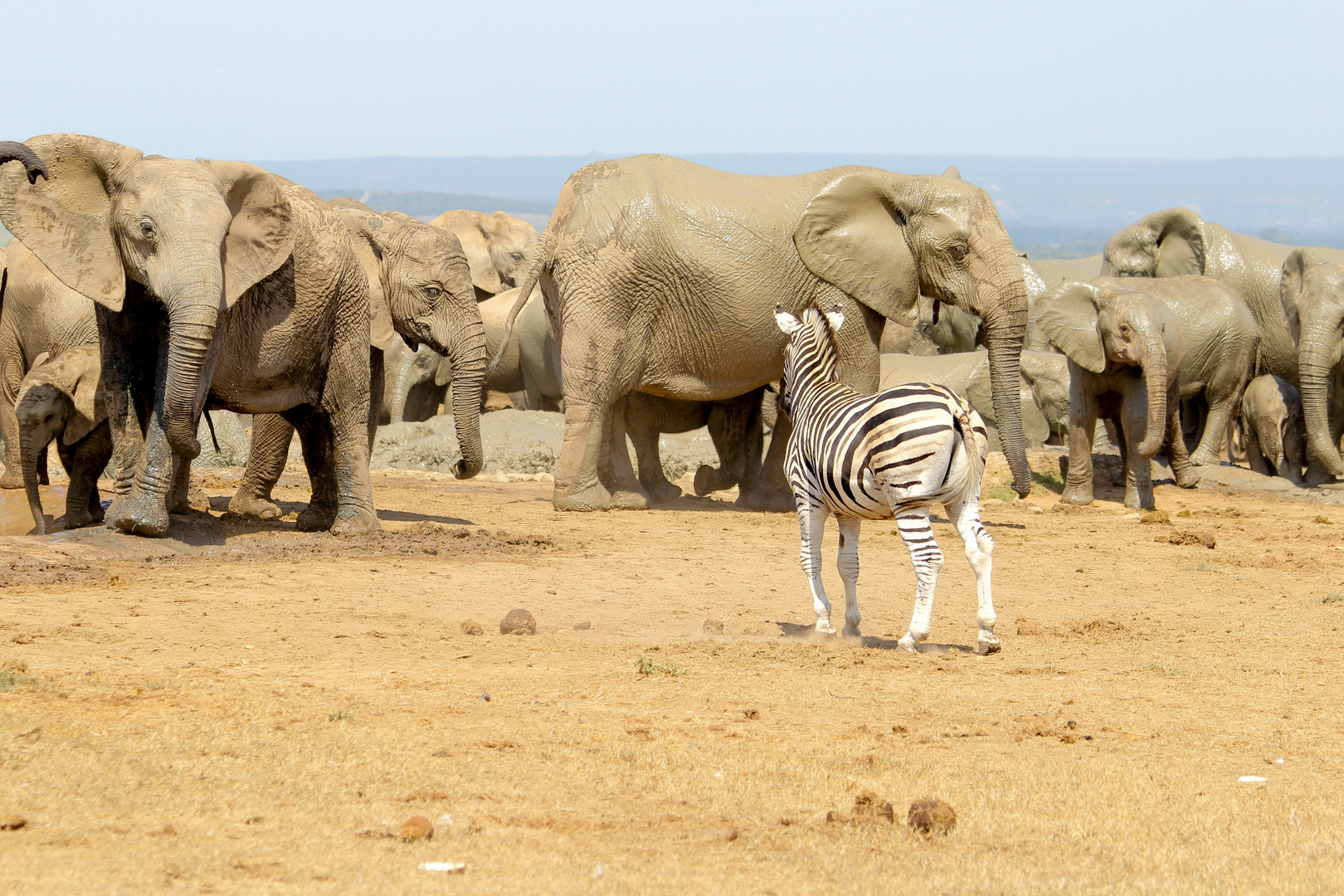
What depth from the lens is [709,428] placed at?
15.7 meters

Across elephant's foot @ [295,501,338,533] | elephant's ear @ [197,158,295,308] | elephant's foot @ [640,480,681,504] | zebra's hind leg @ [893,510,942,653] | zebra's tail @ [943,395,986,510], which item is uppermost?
elephant's ear @ [197,158,295,308]

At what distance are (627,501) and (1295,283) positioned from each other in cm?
828

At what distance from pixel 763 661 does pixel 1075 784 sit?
7.70 ft

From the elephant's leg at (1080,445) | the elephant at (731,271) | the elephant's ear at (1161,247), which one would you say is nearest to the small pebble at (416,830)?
the elephant at (731,271)

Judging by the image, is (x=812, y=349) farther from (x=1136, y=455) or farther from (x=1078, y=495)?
(x=1078, y=495)

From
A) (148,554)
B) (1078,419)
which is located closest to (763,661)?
(148,554)

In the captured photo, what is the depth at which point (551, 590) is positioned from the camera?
9.70 m

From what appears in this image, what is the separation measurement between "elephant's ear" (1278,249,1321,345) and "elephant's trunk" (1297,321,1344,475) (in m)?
0.29

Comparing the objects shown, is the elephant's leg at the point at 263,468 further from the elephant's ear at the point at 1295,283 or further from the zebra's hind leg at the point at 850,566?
the elephant's ear at the point at 1295,283

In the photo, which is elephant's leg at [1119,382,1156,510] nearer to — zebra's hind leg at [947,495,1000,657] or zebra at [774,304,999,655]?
zebra at [774,304,999,655]

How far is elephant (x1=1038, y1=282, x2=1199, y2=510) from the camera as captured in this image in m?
14.9

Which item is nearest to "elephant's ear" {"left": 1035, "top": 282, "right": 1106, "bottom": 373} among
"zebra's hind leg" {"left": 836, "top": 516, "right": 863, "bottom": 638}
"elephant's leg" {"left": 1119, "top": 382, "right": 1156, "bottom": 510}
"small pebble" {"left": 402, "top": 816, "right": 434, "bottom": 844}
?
"elephant's leg" {"left": 1119, "top": 382, "right": 1156, "bottom": 510}

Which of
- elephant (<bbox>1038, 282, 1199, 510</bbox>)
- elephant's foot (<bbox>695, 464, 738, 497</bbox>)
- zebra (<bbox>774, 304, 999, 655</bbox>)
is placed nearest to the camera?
zebra (<bbox>774, 304, 999, 655</bbox>)

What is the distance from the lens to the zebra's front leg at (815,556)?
8.04 m
